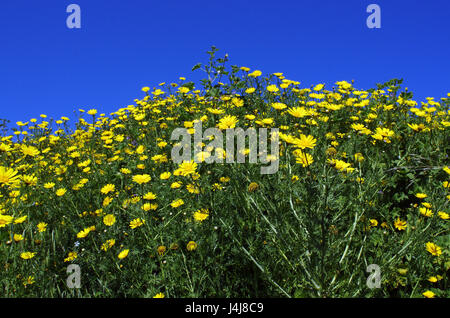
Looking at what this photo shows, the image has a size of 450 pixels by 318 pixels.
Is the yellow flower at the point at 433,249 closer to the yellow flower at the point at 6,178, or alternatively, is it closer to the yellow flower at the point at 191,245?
the yellow flower at the point at 191,245

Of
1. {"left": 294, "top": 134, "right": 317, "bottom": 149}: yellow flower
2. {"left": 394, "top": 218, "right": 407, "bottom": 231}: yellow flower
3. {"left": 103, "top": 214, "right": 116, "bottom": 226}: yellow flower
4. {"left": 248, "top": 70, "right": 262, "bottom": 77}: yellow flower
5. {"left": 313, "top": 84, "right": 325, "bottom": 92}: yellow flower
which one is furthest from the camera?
{"left": 313, "top": 84, "right": 325, "bottom": 92}: yellow flower

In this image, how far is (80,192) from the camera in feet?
10.7

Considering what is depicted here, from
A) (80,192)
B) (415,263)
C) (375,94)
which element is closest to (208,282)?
(415,263)

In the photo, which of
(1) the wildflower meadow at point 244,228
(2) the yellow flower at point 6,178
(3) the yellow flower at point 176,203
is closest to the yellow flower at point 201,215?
(1) the wildflower meadow at point 244,228

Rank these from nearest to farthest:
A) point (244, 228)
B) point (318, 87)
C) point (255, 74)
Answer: point (244, 228), point (255, 74), point (318, 87)

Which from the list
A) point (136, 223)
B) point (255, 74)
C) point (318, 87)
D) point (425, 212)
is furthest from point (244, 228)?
point (318, 87)

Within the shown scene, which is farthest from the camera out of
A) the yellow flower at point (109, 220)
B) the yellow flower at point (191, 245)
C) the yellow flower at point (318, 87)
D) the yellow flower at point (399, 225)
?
the yellow flower at point (318, 87)

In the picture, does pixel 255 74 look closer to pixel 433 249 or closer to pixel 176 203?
pixel 176 203

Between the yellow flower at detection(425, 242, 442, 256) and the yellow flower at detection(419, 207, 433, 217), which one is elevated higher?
the yellow flower at detection(419, 207, 433, 217)

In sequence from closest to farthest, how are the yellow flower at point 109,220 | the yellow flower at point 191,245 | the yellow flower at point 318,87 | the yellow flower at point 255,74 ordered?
the yellow flower at point 191,245, the yellow flower at point 109,220, the yellow flower at point 255,74, the yellow flower at point 318,87

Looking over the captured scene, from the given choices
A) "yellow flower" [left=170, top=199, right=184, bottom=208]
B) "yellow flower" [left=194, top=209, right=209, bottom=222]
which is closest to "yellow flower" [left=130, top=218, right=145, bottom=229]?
"yellow flower" [left=170, top=199, right=184, bottom=208]

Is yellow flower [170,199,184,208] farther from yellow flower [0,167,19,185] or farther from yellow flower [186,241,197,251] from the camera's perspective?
yellow flower [0,167,19,185]

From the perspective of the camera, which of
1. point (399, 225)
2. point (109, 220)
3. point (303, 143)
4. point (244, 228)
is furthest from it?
point (399, 225)

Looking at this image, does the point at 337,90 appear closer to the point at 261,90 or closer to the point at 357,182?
the point at 261,90
